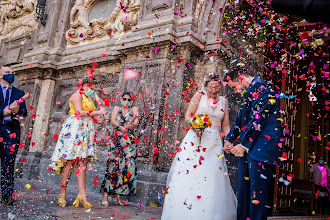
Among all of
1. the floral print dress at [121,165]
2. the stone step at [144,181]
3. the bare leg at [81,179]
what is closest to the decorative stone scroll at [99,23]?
the floral print dress at [121,165]

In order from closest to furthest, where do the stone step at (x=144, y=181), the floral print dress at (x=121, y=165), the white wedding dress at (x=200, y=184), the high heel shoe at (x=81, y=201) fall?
the white wedding dress at (x=200, y=184)
the high heel shoe at (x=81, y=201)
the floral print dress at (x=121, y=165)
the stone step at (x=144, y=181)

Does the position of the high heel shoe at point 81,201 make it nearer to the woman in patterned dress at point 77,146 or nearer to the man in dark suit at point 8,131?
the woman in patterned dress at point 77,146

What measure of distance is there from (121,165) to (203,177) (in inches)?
72.9

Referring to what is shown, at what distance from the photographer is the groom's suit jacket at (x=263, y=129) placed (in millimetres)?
3068

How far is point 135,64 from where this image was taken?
6.14 metres

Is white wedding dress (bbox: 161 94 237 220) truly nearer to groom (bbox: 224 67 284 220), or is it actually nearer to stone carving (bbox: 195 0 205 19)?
groom (bbox: 224 67 284 220)

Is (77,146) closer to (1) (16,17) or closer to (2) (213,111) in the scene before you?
(2) (213,111)

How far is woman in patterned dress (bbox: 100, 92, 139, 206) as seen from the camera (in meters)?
4.98

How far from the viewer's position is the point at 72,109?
455cm

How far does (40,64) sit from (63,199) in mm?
5051

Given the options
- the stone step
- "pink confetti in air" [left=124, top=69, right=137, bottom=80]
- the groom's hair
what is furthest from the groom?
"pink confetti in air" [left=124, top=69, right=137, bottom=80]

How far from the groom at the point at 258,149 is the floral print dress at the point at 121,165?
2.20 metres

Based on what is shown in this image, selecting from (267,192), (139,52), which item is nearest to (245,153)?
(267,192)

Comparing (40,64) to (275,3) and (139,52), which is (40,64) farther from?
(275,3)
